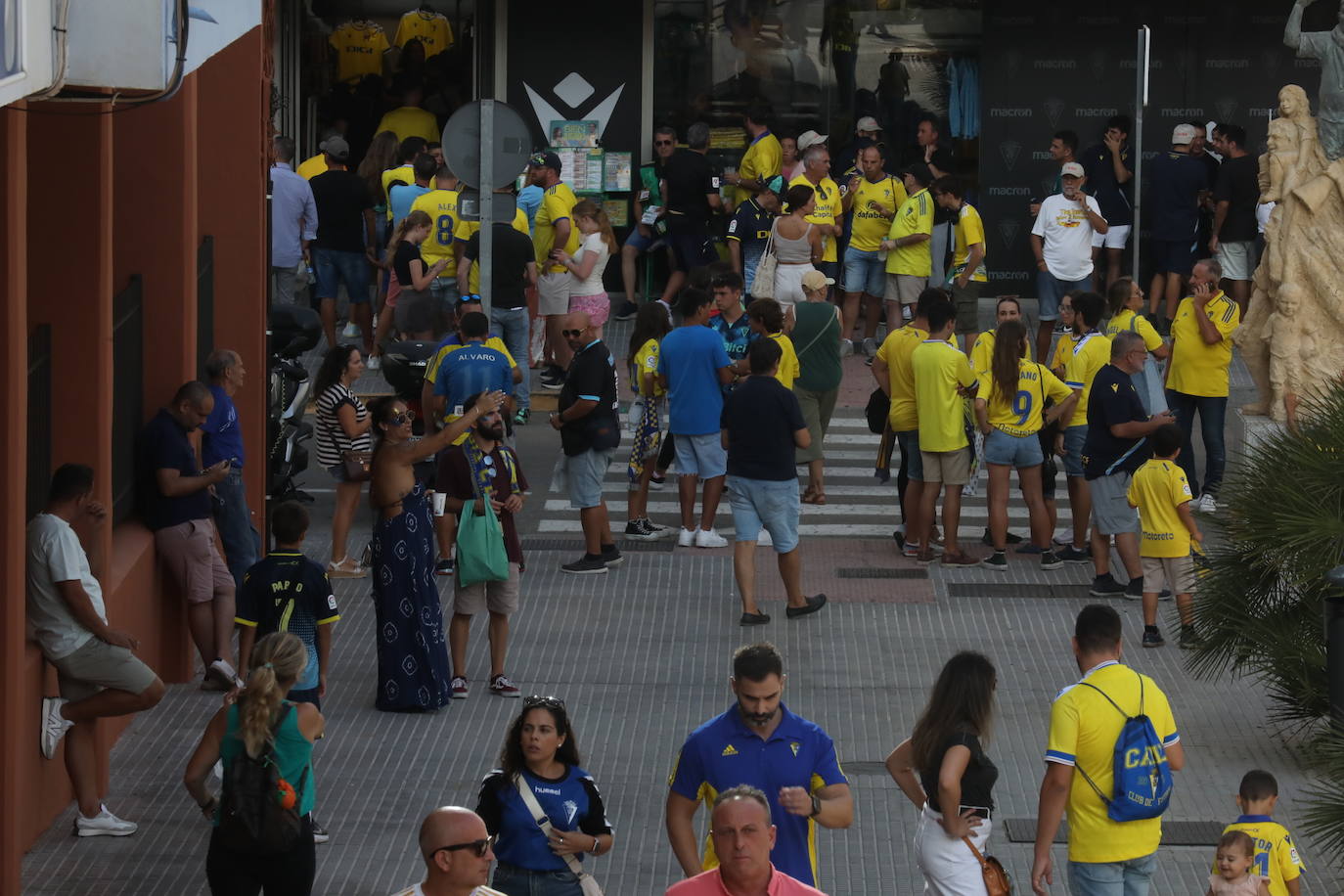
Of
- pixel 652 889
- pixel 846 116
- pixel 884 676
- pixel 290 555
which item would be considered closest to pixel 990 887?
pixel 652 889

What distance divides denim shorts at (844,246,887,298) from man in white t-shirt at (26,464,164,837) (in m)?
12.1

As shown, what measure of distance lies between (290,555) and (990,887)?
4148 mm

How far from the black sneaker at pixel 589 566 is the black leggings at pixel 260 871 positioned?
6.73m

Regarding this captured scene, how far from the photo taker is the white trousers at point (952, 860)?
744 centimetres

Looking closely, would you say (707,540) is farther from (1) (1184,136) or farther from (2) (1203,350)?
(1) (1184,136)

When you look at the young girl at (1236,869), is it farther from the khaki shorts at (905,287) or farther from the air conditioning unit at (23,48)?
the khaki shorts at (905,287)

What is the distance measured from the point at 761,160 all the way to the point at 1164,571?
34.4ft

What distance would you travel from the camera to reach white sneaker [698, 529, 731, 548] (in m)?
15.2

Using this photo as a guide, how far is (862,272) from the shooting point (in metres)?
20.8

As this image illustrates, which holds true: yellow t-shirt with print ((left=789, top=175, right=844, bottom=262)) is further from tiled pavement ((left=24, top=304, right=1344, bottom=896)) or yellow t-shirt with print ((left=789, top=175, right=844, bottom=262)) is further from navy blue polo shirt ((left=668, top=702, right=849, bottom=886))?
navy blue polo shirt ((left=668, top=702, right=849, bottom=886))

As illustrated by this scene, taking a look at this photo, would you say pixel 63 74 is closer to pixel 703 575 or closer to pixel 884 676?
pixel 884 676

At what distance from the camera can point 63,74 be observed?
688 cm

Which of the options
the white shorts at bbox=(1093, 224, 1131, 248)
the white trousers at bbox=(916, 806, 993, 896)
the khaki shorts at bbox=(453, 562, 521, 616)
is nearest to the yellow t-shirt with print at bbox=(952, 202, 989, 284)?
the white shorts at bbox=(1093, 224, 1131, 248)

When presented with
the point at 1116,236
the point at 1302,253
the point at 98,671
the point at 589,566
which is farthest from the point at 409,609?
the point at 1116,236
